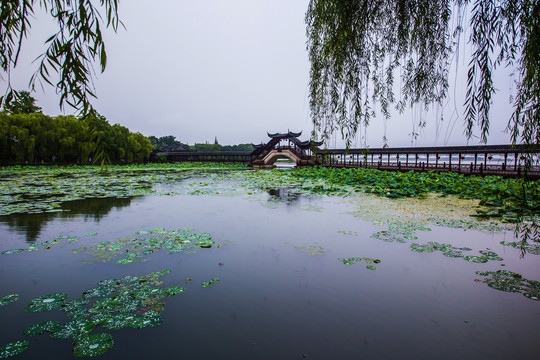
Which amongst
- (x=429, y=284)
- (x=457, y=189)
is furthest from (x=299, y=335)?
(x=457, y=189)

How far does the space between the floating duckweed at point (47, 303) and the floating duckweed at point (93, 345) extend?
0.70 metres

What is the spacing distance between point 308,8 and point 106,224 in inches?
204

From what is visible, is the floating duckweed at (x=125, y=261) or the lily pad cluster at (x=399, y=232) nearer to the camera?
the floating duckweed at (x=125, y=261)

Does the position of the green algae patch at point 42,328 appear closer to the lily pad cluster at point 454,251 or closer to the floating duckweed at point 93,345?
the floating duckweed at point 93,345

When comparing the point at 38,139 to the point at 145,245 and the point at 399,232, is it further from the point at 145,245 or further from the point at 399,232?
the point at 399,232

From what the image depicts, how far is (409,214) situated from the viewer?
5867 millimetres

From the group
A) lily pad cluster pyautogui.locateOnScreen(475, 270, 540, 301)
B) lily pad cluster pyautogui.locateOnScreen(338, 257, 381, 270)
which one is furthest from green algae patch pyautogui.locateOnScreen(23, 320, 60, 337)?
lily pad cluster pyautogui.locateOnScreen(475, 270, 540, 301)

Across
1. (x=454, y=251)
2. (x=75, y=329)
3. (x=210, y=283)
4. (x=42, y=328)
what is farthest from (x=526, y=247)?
(x=42, y=328)

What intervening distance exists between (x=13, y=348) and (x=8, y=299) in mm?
899

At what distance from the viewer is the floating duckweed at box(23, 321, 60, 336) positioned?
2006mm

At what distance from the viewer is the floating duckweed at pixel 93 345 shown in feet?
5.97

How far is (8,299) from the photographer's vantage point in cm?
249

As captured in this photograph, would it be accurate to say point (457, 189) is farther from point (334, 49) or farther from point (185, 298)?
point (185, 298)

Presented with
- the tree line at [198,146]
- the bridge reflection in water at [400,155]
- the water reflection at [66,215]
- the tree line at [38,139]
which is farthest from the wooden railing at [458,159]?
the tree line at [198,146]
